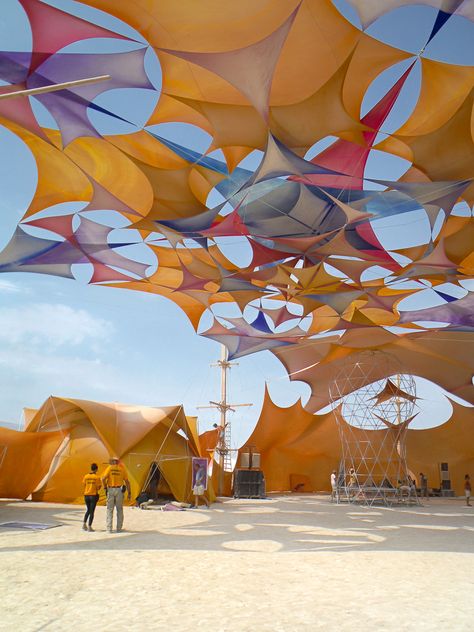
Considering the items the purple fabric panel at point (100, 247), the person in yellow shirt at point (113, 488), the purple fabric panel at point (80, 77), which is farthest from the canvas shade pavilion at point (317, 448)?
the purple fabric panel at point (80, 77)

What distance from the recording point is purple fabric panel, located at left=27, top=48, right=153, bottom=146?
331 inches

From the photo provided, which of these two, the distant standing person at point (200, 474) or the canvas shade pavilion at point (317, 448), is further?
the canvas shade pavilion at point (317, 448)

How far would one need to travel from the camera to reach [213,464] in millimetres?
22641

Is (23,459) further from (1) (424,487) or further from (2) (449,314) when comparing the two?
(1) (424,487)

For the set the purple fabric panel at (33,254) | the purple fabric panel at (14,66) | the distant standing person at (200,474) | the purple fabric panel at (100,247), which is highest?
the purple fabric panel at (14,66)

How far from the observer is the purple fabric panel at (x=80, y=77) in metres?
8.40

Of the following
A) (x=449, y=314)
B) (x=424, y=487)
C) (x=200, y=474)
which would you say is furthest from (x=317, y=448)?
(x=200, y=474)

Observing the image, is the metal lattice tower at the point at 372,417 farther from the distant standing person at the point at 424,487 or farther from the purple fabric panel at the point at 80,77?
the purple fabric panel at the point at 80,77

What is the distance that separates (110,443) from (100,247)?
6758 millimetres

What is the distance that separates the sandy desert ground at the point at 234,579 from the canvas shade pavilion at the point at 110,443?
6.49 metres

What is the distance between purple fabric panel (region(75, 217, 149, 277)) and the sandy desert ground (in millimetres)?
7312

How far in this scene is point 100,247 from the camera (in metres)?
14.5

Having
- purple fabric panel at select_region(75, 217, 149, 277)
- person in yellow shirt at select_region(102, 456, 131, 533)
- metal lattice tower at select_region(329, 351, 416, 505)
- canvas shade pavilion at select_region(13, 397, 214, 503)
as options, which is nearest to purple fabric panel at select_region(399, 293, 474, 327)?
metal lattice tower at select_region(329, 351, 416, 505)

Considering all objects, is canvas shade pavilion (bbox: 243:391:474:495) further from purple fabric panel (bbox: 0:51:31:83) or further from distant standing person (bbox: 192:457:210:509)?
purple fabric panel (bbox: 0:51:31:83)
